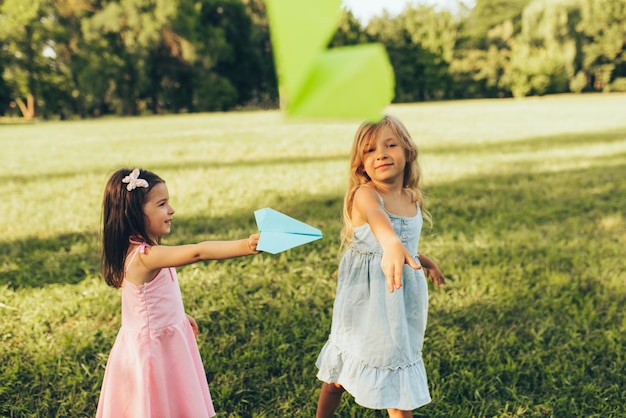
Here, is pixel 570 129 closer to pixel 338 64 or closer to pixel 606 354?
pixel 606 354

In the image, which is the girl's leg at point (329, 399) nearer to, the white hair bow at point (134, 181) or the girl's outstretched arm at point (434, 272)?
the girl's outstretched arm at point (434, 272)

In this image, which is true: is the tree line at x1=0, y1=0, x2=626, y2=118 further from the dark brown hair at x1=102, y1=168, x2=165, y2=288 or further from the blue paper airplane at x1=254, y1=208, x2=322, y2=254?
the blue paper airplane at x1=254, y1=208, x2=322, y2=254

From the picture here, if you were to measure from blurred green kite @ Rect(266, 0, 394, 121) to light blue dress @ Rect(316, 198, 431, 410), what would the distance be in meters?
1.07

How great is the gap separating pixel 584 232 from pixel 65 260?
137 inches

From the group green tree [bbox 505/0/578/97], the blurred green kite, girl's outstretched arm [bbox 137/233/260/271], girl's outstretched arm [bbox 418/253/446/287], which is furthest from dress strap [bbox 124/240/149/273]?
green tree [bbox 505/0/578/97]

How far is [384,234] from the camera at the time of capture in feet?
3.62

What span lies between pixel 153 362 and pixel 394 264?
89 cm

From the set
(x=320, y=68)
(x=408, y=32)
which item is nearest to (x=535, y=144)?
(x=408, y=32)

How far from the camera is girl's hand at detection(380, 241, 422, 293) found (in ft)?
3.11

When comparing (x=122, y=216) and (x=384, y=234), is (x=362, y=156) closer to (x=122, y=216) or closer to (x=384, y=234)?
(x=384, y=234)

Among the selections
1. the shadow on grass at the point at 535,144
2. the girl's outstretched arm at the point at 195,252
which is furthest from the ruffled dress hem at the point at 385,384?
the shadow on grass at the point at 535,144

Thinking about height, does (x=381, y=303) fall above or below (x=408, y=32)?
below

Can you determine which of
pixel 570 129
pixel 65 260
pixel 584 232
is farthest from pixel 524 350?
pixel 570 129

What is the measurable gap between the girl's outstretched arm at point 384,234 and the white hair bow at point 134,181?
59 cm
